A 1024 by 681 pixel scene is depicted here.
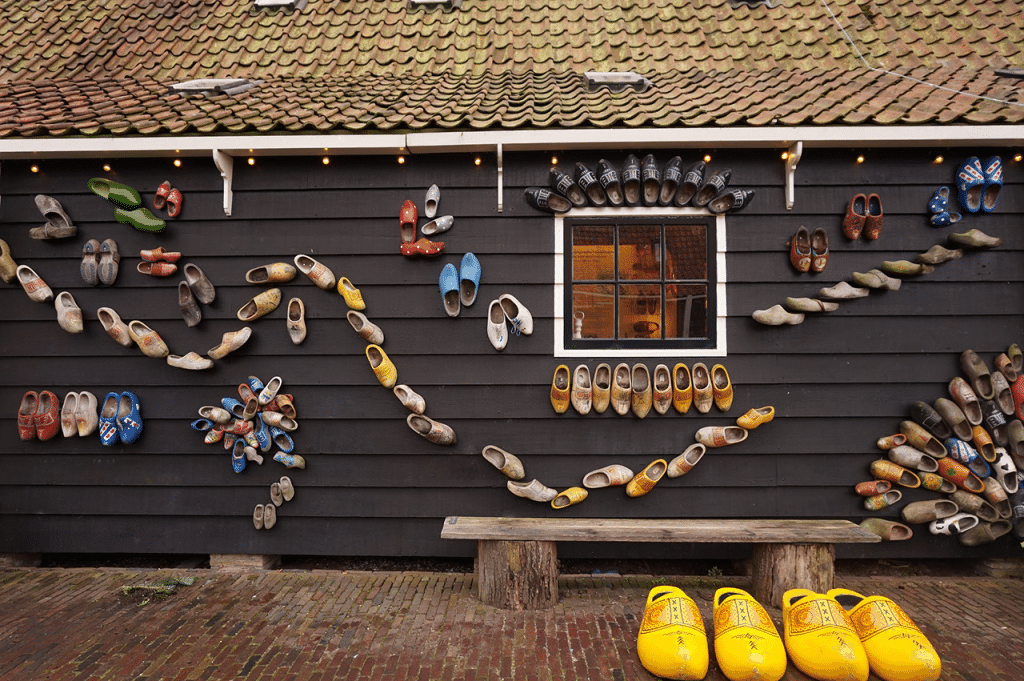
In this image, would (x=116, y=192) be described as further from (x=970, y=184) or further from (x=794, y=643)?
(x=970, y=184)

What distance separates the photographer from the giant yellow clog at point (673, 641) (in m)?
2.36

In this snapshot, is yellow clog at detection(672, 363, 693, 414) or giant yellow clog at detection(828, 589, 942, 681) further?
yellow clog at detection(672, 363, 693, 414)

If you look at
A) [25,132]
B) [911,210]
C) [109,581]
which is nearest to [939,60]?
[911,210]

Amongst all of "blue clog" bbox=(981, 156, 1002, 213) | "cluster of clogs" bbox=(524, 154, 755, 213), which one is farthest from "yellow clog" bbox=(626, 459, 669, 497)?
"blue clog" bbox=(981, 156, 1002, 213)

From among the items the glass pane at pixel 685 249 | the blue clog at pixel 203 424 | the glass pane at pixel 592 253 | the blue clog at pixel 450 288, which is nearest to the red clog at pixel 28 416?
the blue clog at pixel 203 424

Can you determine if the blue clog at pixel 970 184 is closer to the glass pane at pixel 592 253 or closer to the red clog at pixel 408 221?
the glass pane at pixel 592 253

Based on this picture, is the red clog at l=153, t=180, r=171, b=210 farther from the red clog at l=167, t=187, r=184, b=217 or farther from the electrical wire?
the electrical wire

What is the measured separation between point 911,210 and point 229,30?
5734mm

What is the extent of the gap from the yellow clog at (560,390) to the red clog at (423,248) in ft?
3.89

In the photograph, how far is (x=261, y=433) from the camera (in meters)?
3.51

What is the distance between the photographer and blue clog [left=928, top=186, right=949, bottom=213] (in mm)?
3395

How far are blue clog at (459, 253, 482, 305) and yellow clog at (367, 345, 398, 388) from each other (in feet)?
2.20

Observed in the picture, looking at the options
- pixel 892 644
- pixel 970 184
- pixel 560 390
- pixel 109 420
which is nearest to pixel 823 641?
pixel 892 644

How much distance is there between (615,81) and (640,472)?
293 centimetres
